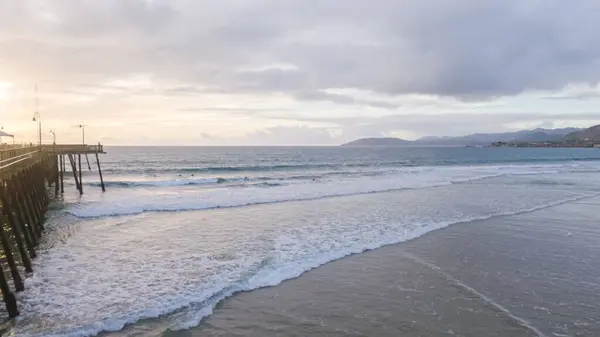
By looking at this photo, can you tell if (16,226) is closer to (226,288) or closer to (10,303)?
(10,303)

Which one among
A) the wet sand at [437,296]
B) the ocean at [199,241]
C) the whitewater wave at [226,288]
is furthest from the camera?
the ocean at [199,241]

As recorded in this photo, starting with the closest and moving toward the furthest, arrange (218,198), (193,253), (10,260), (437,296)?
(10,260), (437,296), (193,253), (218,198)

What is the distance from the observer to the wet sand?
8.30 metres

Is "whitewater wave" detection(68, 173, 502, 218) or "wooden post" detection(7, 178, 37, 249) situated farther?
"whitewater wave" detection(68, 173, 502, 218)

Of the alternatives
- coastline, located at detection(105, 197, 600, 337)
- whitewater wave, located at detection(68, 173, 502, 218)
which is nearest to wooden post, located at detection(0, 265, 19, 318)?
coastline, located at detection(105, 197, 600, 337)

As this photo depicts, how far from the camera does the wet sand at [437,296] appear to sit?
8297 millimetres

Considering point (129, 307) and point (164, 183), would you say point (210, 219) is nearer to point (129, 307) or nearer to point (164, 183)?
point (129, 307)

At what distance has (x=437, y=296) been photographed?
9.96 m

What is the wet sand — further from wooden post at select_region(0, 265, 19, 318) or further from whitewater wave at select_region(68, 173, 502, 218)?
whitewater wave at select_region(68, 173, 502, 218)

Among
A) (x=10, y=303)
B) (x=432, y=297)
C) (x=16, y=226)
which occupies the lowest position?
(x=432, y=297)

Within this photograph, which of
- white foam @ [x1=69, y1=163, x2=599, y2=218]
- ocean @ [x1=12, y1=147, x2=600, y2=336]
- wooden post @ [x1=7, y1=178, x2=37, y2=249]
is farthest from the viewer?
white foam @ [x1=69, y1=163, x2=599, y2=218]

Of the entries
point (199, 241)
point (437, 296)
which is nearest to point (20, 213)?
point (199, 241)

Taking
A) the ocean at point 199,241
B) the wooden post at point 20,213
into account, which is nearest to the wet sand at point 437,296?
the ocean at point 199,241

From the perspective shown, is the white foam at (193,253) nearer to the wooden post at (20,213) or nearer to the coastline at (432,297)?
the wooden post at (20,213)
